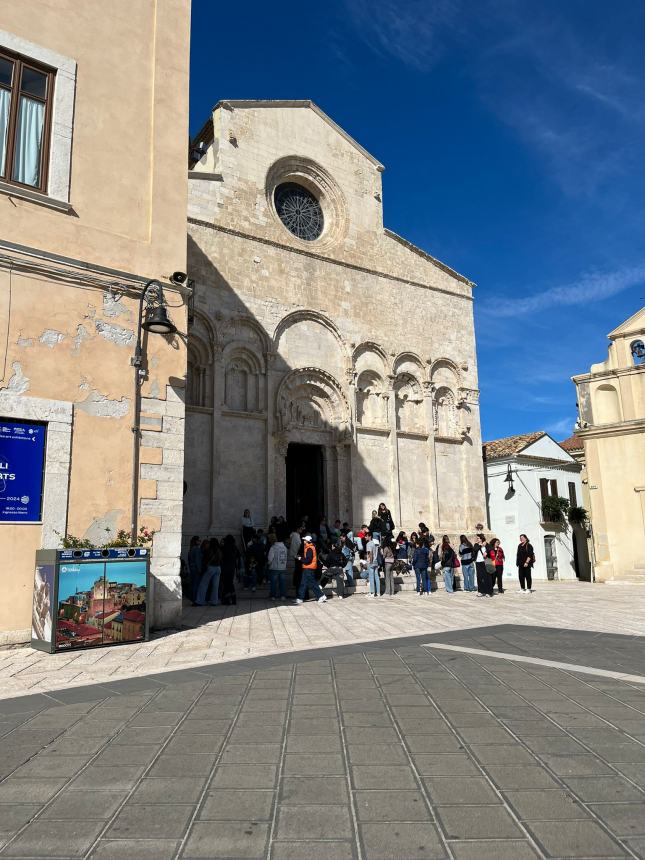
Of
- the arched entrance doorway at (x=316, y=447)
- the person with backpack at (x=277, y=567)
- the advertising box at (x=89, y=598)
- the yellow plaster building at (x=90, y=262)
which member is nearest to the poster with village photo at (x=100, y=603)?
the advertising box at (x=89, y=598)

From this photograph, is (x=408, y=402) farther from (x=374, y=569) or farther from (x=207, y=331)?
(x=374, y=569)

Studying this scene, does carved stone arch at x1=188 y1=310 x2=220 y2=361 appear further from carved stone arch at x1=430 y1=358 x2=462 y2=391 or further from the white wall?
the white wall

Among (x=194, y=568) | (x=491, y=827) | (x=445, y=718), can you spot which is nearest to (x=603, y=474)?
(x=194, y=568)

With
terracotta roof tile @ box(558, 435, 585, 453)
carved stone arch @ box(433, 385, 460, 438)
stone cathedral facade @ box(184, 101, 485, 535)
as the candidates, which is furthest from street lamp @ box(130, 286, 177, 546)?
terracotta roof tile @ box(558, 435, 585, 453)

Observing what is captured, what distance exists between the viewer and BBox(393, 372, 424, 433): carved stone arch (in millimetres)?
22188

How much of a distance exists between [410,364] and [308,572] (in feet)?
35.9

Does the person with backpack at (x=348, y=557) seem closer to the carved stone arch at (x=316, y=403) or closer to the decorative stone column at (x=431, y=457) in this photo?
the carved stone arch at (x=316, y=403)

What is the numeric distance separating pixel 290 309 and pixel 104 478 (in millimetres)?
11808

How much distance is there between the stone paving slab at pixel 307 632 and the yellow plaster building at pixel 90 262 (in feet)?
4.41

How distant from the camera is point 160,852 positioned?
102 inches

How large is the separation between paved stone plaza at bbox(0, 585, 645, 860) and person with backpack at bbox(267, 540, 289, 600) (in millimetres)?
6845

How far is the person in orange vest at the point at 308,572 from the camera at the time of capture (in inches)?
533

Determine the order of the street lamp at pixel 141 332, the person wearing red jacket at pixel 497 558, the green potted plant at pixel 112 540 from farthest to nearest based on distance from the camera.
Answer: the person wearing red jacket at pixel 497 558
the street lamp at pixel 141 332
the green potted plant at pixel 112 540

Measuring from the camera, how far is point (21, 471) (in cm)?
847
